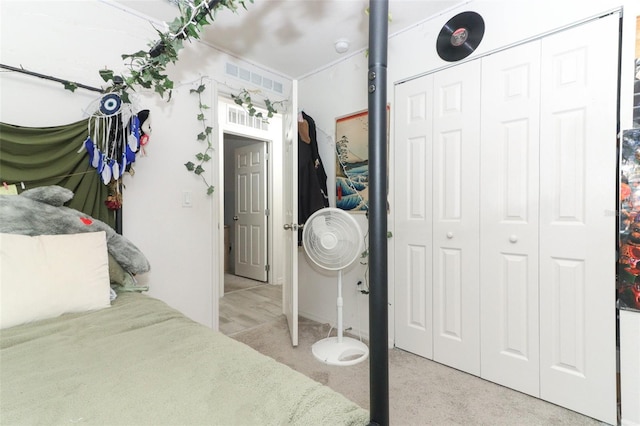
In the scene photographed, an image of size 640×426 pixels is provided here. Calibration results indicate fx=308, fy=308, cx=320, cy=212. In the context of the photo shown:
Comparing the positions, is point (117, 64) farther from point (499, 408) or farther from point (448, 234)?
point (499, 408)

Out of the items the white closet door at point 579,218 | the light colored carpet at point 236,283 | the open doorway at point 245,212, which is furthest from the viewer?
the open doorway at point 245,212

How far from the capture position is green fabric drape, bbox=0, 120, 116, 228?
1.54 meters

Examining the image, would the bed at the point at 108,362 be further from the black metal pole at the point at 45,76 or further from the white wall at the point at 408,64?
the white wall at the point at 408,64

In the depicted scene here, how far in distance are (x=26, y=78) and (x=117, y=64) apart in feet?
1.63

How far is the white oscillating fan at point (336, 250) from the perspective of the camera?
224 centimetres

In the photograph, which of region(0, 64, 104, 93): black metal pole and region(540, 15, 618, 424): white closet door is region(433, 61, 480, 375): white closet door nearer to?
region(540, 15, 618, 424): white closet door

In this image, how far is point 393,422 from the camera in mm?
1560

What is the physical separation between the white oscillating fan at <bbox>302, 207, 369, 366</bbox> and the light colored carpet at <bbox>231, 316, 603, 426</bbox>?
123 mm

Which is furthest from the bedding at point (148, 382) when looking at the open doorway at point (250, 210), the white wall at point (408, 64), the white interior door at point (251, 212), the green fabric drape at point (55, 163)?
the white interior door at point (251, 212)

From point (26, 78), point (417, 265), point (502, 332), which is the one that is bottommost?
point (502, 332)

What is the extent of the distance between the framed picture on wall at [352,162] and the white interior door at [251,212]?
203 cm

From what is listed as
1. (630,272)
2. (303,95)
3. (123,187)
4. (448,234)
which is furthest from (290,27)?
(630,272)

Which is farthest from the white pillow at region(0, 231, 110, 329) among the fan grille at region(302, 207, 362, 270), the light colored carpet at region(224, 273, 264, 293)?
the light colored carpet at region(224, 273, 264, 293)

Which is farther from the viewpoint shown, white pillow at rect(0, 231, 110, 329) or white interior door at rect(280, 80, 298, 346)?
white interior door at rect(280, 80, 298, 346)
